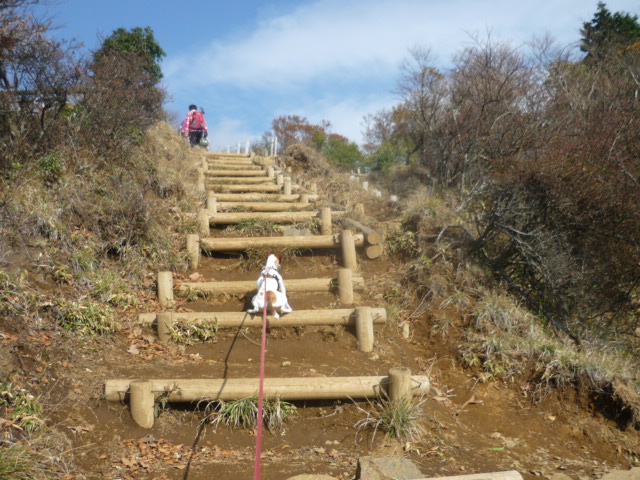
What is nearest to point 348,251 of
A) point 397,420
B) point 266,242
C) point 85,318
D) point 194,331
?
point 266,242

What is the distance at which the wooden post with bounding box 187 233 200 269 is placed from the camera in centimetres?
721

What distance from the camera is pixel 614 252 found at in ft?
21.7

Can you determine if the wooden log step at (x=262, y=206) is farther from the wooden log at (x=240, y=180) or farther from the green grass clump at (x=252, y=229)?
the wooden log at (x=240, y=180)

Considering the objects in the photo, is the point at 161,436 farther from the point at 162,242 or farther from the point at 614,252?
the point at 614,252

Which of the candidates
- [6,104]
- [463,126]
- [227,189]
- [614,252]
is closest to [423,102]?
[463,126]

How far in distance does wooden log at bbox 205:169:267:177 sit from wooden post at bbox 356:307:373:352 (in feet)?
24.9

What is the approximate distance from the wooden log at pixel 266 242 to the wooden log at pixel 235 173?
476 centimetres

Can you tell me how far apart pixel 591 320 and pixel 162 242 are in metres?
6.34

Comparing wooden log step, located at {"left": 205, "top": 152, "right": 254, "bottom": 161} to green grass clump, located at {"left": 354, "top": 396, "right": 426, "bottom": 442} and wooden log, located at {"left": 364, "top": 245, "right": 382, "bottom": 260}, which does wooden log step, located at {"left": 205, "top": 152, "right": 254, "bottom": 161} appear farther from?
green grass clump, located at {"left": 354, "top": 396, "right": 426, "bottom": 442}

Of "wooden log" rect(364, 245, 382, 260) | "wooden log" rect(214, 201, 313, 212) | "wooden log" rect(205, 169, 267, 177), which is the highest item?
"wooden log" rect(205, 169, 267, 177)

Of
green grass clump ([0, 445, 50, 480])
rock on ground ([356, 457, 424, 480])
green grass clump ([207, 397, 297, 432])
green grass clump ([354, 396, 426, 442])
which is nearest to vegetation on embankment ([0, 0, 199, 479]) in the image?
green grass clump ([0, 445, 50, 480])

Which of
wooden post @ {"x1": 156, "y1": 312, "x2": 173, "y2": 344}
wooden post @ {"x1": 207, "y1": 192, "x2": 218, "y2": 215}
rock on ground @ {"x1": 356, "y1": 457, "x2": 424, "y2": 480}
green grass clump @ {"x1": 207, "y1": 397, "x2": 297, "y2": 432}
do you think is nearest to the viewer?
rock on ground @ {"x1": 356, "y1": 457, "x2": 424, "y2": 480}

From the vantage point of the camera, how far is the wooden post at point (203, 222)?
26.1 ft

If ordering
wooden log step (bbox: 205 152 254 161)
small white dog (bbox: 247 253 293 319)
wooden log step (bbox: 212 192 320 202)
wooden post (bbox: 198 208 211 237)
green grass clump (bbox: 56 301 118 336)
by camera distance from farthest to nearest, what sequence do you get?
wooden log step (bbox: 205 152 254 161)
wooden log step (bbox: 212 192 320 202)
wooden post (bbox: 198 208 211 237)
small white dog (bbox: 247 253 293 319)
green grass clump (bbox: 56 301 118 336)
